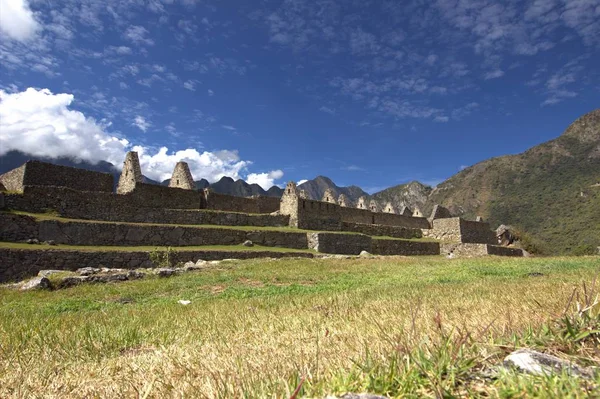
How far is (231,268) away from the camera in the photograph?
1409 cm

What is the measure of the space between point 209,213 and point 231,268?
28.5 ft

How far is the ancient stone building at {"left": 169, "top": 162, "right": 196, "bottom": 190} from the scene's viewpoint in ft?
87.6

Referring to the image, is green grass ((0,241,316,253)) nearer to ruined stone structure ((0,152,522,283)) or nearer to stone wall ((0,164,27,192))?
ruined stone structure ((0,152,522,283))

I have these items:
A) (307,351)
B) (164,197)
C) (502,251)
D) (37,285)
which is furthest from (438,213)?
(307,351)

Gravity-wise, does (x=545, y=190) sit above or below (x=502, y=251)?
above

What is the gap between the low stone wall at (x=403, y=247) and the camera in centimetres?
A: 2692

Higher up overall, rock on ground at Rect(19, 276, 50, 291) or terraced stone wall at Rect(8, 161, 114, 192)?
terraced stone wall at Rect(8, 161, 114, 192)

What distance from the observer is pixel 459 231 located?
106 ft

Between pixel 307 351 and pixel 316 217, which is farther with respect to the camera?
pixel 316 217

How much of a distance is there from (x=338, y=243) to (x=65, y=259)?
14.9 m

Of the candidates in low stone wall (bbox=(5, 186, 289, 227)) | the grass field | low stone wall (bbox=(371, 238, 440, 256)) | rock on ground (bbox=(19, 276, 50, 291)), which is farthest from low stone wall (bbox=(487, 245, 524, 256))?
rock on ground (bbox=(19, 276, 50, 291))

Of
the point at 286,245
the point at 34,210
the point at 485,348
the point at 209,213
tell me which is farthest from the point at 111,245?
the point at 485,348

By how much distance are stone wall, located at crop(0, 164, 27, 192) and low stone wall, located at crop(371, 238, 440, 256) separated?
67.7 feet

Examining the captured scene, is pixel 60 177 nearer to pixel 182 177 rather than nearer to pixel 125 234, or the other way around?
Result: pixel 125 234
